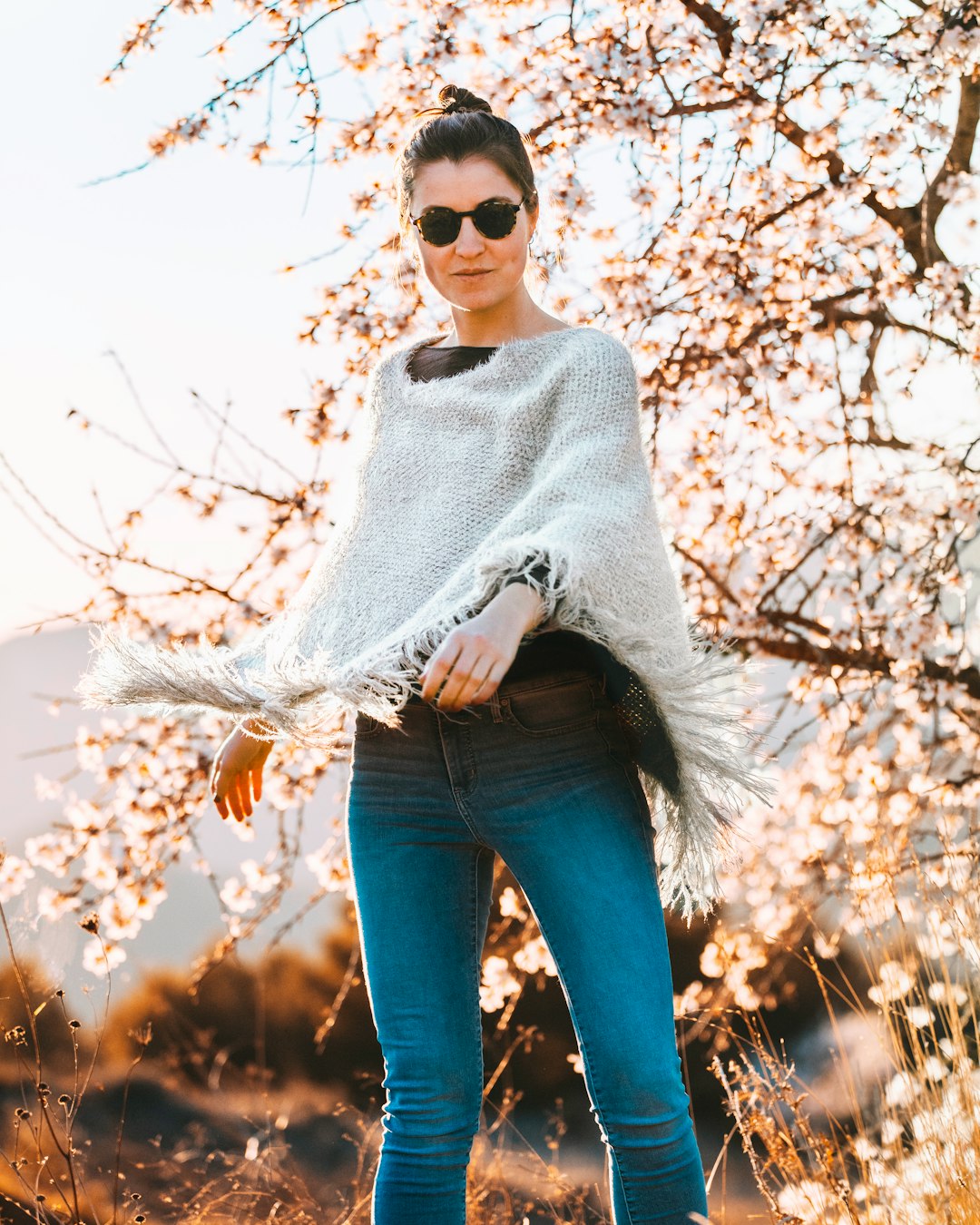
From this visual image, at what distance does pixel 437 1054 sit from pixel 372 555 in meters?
0.72

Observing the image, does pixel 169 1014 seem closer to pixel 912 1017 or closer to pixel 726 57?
pixel 912 1017

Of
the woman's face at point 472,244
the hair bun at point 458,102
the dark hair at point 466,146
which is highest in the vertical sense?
the hair bun at point 458,102

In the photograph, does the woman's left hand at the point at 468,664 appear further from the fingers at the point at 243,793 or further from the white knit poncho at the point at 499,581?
the fingers at the point at 243,793

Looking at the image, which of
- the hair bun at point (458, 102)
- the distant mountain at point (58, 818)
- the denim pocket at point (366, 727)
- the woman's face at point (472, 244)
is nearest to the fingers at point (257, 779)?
the denim pocket at point (366, 727)

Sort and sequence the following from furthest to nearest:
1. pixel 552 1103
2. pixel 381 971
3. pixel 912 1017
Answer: pixel 552 1103
pixel 912 1017
pixel 381 971

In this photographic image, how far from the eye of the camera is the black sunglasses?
5.58 feet

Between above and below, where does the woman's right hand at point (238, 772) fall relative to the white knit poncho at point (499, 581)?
below

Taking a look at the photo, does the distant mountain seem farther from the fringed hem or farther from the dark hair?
the dark hair

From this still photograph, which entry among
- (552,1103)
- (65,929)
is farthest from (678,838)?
(552,1103)

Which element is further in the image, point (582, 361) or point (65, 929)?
point (65, 929)

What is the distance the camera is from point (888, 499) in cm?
382

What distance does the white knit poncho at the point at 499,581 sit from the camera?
4.80ft

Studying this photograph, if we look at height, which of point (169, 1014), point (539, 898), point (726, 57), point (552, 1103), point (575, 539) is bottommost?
point (552, 1103)

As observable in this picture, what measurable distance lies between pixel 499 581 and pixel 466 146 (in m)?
0.74
